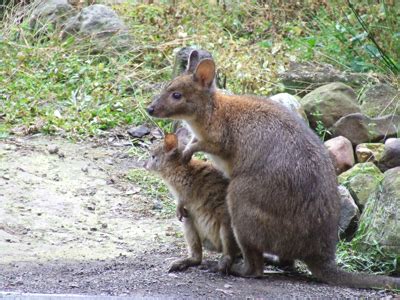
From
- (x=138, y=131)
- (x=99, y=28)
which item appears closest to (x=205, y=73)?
(x=138, y=131)

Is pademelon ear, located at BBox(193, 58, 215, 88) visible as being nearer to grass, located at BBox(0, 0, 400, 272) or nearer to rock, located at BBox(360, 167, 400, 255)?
rock, located at BBox(360, 167, 400, 255)

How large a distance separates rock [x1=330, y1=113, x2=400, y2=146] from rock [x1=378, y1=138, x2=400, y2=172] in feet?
2.40

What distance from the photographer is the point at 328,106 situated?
36.1ft

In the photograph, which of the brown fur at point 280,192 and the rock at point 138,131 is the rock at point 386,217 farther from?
the rock at point 138,131

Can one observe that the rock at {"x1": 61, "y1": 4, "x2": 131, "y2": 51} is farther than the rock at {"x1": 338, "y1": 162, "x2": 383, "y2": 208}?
Yes

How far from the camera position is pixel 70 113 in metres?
11.8

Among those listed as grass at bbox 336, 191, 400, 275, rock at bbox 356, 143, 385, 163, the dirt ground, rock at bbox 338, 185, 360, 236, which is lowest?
the dirt ground

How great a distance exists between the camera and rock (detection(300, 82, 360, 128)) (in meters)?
11.0

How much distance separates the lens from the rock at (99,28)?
13.4 meters

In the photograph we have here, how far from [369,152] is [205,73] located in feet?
8.42

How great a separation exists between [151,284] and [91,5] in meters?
7.78

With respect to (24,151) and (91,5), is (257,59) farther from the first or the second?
(24,151)

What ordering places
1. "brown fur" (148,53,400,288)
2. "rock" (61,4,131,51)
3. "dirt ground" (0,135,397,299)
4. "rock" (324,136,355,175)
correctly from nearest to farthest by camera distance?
"dirt ground" (0,135,397,299) < "brown fur" (148,53,400,288) < "rock" (324,136,355,175) < "rock" (61,4,131,51)

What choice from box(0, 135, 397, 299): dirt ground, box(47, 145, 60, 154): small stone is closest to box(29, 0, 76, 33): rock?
box(0, 135, 397, 299): dirt ground
